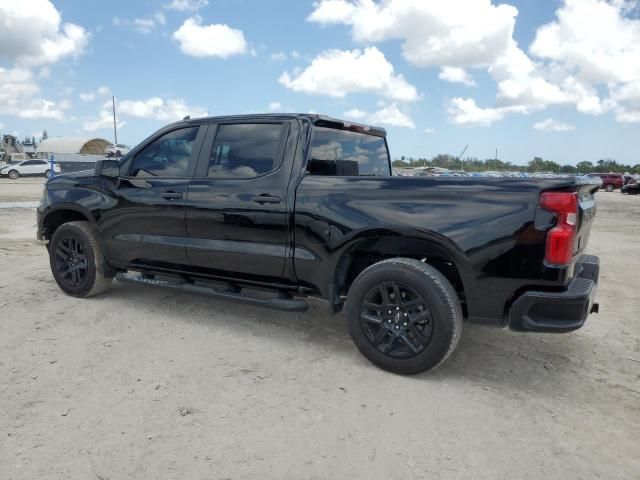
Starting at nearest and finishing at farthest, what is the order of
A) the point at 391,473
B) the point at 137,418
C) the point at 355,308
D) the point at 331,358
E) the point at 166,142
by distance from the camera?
the point at 391,473, the point at 137,418, the point at 355,308, the point at 331,358, the point at 166,142

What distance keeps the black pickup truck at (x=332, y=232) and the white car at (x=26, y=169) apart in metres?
34.4

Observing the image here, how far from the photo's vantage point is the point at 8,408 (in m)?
2.92

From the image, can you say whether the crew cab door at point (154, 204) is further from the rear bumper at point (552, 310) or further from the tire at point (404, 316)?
the rear bumper at point (552, 310)

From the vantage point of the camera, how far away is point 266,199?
3844 millimetres

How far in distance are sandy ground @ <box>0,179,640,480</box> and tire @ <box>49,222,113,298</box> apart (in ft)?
0.81

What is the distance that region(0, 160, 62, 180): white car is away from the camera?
1377 inches

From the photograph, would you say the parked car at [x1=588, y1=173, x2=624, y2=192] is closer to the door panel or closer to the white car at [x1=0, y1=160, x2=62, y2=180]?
the door panel

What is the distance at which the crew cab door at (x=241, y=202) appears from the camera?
385 centimetres

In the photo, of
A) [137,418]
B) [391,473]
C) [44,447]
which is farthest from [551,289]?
[44,447]

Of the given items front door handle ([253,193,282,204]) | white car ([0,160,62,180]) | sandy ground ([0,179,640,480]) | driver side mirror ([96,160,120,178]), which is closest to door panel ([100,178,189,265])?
driver side mirror ([96,160,120,178])

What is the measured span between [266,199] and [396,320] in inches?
52.6

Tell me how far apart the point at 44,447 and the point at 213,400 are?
2.99 ft

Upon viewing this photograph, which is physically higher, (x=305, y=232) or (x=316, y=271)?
(x=305, y=232)

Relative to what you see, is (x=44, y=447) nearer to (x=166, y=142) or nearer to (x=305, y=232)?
(x=305, y=232)
